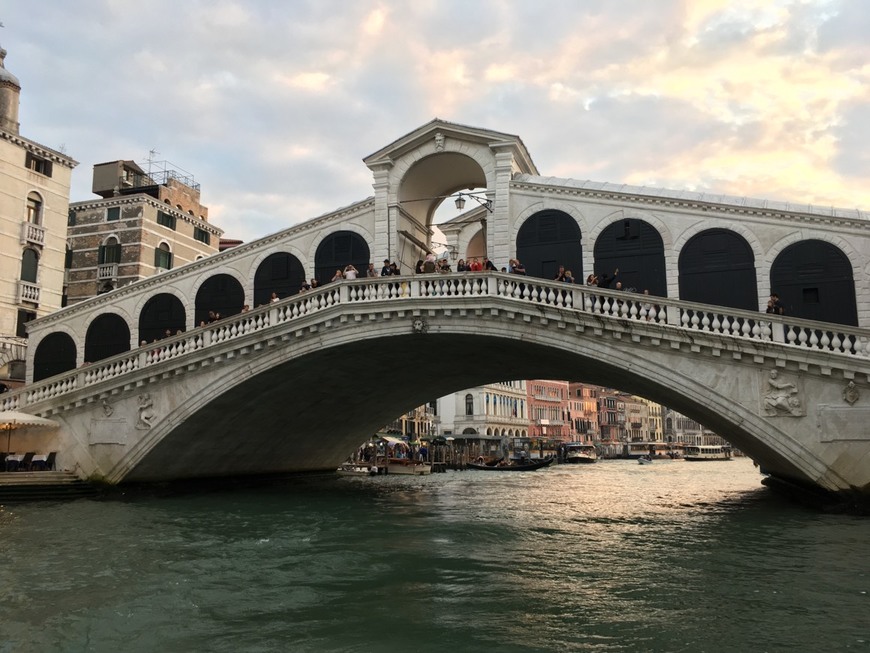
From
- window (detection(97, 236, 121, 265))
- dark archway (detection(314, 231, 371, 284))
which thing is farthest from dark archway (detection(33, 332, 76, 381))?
window (detection(97, 236, 121, 265))

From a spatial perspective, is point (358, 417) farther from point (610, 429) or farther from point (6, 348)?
point (610, 429)

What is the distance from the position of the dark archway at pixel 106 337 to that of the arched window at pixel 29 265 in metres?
6.16

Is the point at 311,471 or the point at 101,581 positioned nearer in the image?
the point at 101,581

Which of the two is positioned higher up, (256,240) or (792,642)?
(256,240)

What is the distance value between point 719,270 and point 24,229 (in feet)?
84.9

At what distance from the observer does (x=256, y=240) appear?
24.9m

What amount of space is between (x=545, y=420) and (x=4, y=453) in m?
76.6

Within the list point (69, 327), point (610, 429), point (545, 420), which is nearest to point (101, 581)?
point (69, 327)

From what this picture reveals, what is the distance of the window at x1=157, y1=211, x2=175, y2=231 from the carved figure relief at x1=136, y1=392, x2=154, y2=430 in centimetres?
1891

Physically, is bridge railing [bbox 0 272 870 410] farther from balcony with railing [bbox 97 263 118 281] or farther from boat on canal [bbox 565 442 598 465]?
boat on canal [bbox 565 442 598 465]

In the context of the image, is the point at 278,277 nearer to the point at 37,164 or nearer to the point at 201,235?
the point at 37,164

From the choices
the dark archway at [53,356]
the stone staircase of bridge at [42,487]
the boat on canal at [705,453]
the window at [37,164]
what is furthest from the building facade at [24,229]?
the boat on canal at [705,453]

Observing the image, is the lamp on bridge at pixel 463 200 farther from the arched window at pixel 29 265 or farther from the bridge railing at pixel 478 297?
the arched window at pixel 29 265

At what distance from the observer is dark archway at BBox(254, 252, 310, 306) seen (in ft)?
80.1
